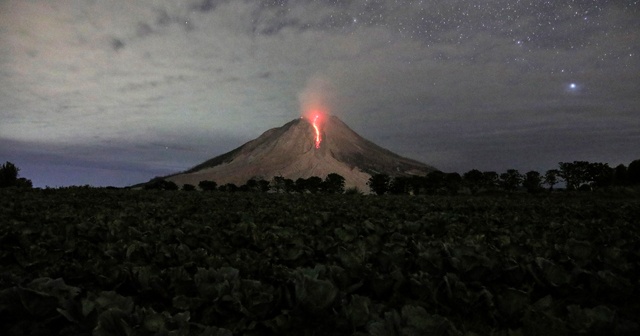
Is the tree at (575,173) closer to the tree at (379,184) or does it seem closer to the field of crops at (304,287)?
the tree at (379,184)

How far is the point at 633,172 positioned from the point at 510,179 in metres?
26.5

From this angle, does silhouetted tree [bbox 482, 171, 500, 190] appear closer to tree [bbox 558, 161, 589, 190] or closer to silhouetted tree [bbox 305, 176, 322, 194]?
tree [bbox 558, 161, 589, 190]

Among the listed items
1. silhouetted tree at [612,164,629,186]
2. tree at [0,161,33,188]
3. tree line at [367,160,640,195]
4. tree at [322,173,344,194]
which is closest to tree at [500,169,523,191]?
tree line at [367,160,640,195]

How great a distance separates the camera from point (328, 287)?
3.82 meters

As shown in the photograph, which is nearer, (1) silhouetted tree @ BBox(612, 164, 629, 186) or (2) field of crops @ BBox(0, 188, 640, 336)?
(2) field of crops @ BBox(0, 188, 640, 336)

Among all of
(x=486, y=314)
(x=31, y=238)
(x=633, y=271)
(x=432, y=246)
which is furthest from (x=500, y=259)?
(x=31, y=238)

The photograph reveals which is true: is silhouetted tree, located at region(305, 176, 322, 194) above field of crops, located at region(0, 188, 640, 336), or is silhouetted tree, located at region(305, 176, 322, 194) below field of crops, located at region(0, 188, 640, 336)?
above

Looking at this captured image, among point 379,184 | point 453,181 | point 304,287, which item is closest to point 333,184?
point 379,184

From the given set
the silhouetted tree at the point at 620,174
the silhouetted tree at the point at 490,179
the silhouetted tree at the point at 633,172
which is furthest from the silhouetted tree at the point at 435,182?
the silhouetted tree at the point at 633,172

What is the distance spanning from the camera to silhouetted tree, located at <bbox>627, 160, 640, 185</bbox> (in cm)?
7496

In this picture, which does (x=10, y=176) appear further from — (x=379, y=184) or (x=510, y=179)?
(x=510, y=179)

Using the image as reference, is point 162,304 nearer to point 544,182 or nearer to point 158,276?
point 158,276

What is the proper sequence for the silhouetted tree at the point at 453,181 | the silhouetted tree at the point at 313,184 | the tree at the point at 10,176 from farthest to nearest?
the silhouetted tree at the point at 313,184, the silhouetted tree at the point at 453,181, the tree at the point at 10,176

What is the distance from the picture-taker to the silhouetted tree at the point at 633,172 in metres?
75.0
